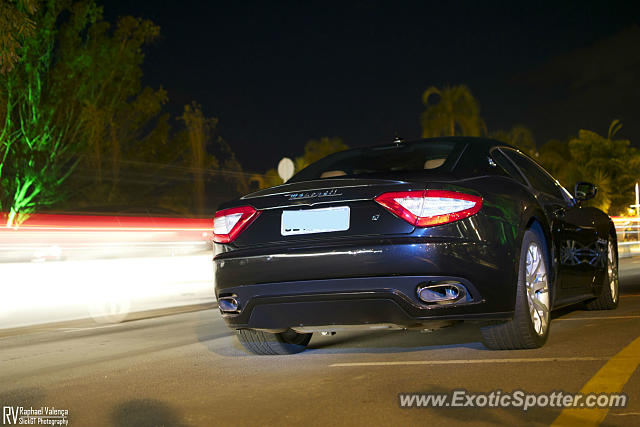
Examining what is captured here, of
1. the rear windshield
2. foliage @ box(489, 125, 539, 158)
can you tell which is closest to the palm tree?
foliage @ box(489, 125, 539, 158)

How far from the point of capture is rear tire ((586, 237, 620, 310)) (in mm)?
7426

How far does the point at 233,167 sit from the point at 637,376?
36.9 metres

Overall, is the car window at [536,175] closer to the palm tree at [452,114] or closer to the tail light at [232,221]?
the tail light at [232,221]

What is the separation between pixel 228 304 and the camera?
204 inches

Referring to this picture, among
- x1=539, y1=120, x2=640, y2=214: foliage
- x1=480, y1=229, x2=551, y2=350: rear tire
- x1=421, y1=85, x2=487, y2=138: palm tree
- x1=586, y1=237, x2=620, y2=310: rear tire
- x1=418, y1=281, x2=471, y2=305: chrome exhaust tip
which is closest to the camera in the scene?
x1=418, y1=281, x2=471, y2=305: chrome exhaust tip

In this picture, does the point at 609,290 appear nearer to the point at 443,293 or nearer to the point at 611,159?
the point at 443,293

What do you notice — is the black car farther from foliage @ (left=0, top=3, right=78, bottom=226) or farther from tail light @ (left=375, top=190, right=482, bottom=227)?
foliage @ (left=0, top=3, right=78, bottom=226)

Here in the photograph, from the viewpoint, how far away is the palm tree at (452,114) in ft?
109

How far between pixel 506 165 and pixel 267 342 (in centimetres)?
206

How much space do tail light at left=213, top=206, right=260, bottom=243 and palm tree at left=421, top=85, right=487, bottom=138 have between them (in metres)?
28.6

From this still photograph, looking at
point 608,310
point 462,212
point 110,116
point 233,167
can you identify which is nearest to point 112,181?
point 110,116

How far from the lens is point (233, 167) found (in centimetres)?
4047

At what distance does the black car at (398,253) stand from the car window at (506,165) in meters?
0.02

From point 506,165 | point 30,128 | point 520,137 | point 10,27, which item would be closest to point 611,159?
point 520,137
